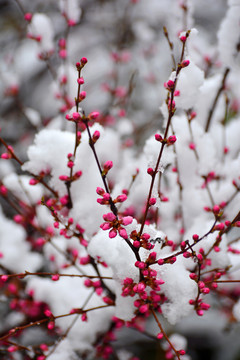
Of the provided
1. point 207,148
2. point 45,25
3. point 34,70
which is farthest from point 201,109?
point 34,70

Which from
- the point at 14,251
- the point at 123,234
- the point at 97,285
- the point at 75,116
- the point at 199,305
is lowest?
the point at 199,305

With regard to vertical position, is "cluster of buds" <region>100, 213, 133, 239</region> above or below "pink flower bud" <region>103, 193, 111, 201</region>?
below

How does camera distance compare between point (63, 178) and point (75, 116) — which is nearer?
point (75, 116)

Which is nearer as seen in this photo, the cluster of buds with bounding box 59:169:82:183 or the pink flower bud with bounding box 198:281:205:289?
the pink flower bud with bounding box 198:281:205:289

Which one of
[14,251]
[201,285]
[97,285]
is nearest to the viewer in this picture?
[201,285]

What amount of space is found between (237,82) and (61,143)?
1.91m

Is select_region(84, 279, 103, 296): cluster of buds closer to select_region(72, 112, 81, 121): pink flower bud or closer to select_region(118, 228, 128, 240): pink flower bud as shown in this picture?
select_region(118, 228, 128, 240): pink flower bud

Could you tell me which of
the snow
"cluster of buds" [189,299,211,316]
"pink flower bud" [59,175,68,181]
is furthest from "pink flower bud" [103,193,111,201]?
the snow

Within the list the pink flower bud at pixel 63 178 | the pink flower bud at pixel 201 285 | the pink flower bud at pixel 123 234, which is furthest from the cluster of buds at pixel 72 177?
the pink flower bud at pixel 201 285

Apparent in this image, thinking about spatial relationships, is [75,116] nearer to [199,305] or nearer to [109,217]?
[109,217]

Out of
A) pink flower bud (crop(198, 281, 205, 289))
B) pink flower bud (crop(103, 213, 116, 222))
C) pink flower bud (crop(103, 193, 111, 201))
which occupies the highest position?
pink flower bud (crop(103, 193, 111, 201))

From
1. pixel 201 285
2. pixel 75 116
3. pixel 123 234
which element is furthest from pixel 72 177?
pixel 201 285

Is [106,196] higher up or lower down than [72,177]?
lower down

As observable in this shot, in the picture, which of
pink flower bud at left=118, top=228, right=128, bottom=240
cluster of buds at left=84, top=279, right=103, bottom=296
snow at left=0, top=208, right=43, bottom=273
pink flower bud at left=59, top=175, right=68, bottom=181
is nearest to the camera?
pink flower bud at left=118, top=228, right=128, bottom=240
